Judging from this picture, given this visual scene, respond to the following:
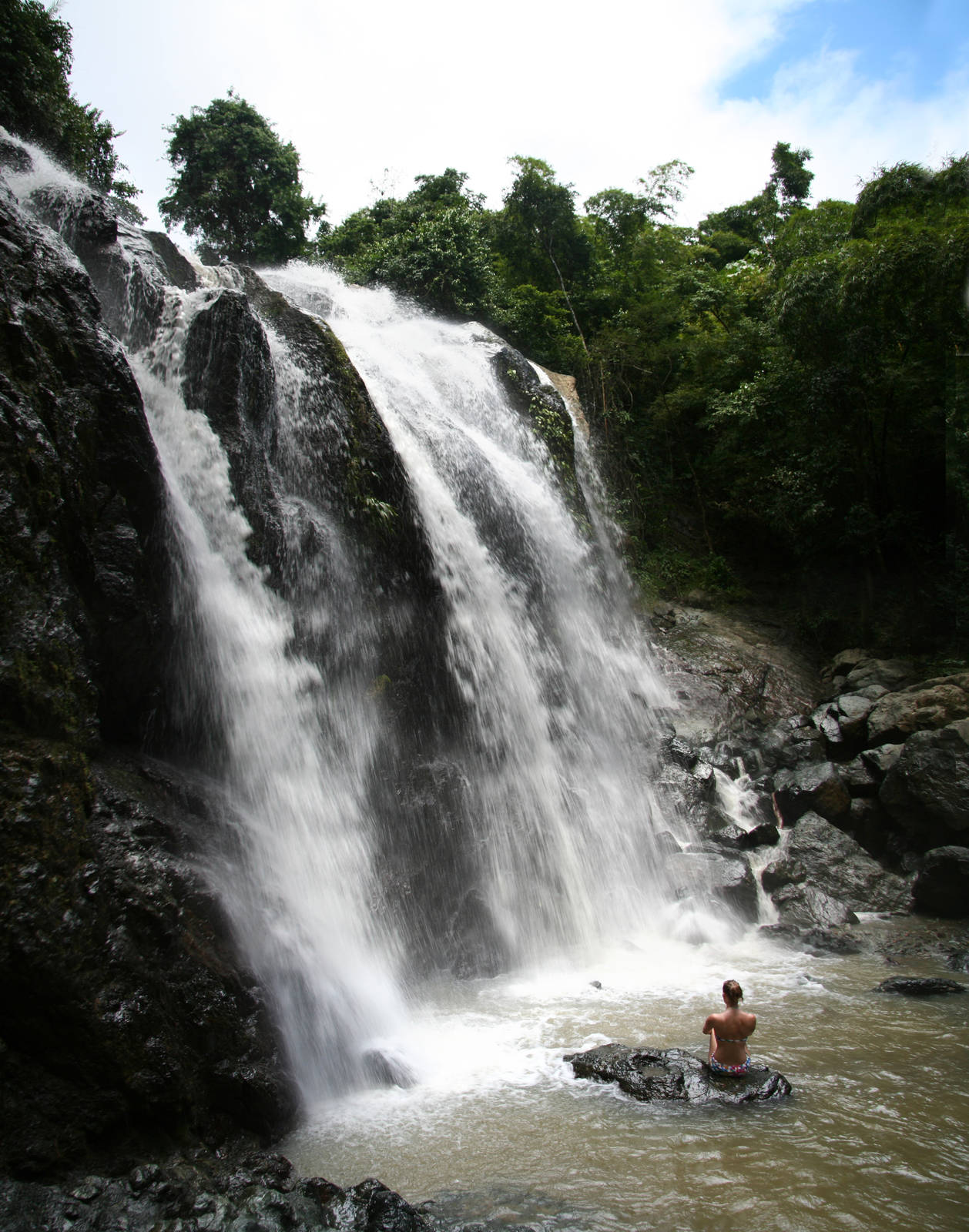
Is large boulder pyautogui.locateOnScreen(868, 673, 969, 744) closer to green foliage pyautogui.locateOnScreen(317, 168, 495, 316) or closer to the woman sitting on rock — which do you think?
the woman sitting on rock

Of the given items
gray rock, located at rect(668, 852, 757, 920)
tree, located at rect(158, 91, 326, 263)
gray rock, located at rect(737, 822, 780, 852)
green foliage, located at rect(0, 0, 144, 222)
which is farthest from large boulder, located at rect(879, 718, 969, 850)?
tree, located at rect(158, 91, 326, 263)

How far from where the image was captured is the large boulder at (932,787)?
394 inches

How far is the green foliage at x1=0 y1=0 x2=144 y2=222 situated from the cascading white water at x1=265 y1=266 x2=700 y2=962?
16.9 feet

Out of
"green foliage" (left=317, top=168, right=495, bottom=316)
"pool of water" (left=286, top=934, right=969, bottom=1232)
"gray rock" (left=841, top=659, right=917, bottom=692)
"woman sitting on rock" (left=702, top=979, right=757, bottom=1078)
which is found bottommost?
"pool of water" (left=286, top=934, right=969, bottom=1232)

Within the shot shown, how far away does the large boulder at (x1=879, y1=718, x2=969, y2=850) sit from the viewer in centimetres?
1002

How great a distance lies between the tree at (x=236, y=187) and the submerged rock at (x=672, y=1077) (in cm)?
2577

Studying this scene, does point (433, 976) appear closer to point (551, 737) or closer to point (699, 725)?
point (551, 737)

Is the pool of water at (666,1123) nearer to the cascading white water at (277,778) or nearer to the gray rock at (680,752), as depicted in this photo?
the cascading white water at (277,778)

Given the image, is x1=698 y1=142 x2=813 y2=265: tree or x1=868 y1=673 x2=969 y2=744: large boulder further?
x1=698 y1=142 x2=813 y2=265: tree

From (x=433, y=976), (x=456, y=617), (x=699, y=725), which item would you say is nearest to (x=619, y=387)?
(x=699, y=725)

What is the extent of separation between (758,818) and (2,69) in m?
18.6

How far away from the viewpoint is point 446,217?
70.1ft

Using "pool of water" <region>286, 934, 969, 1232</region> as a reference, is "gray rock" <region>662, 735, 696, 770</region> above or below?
above

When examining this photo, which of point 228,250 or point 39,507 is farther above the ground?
point 228,250
